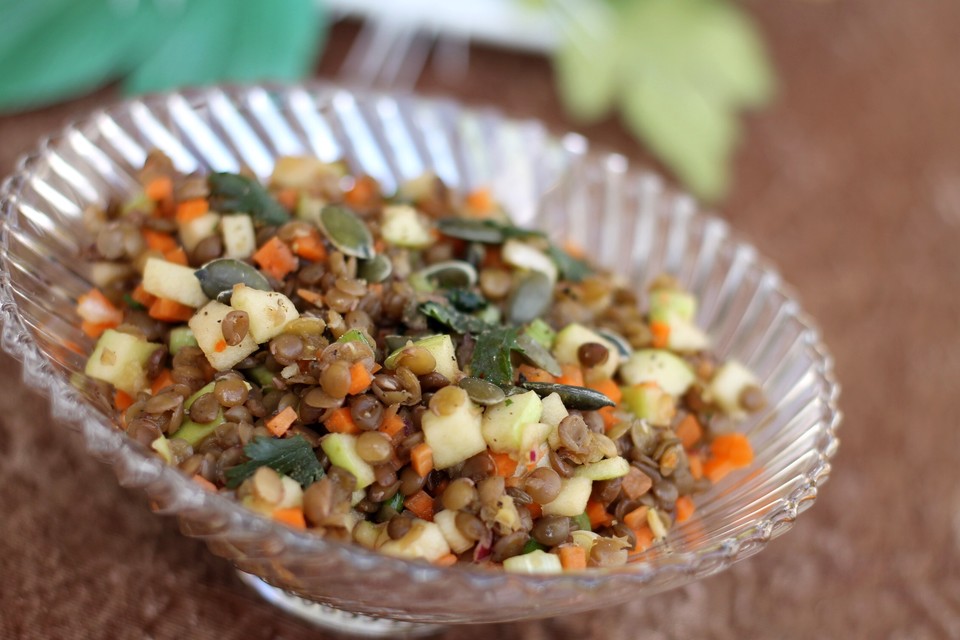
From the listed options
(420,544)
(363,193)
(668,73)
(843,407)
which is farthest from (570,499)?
(668,73)

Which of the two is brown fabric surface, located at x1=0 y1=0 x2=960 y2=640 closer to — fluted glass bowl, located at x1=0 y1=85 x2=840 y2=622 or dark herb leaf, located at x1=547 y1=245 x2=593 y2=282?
→ fluted glass bowl, located at x1=0 y1=85 x2=840 y2=622

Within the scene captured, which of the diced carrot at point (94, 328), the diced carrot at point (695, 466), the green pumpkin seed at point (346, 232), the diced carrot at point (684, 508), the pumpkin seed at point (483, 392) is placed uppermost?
the green pumpkin seed at point (346, 232)

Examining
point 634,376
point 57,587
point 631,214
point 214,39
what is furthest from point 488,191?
point 57,587

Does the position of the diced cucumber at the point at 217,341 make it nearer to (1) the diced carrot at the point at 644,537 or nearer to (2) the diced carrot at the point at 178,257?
(2) the diced carrot at the point at 178,257

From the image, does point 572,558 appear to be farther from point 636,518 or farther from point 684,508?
point 684,508

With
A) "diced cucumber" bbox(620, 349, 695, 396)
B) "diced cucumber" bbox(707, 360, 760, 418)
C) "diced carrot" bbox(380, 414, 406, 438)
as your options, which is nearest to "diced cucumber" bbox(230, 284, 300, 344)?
"diced carrot" bbox(380, 414, 406, 438)

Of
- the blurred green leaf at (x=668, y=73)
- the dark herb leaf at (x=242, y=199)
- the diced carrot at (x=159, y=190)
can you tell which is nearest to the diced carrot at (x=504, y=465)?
the dark herb leaf at (x=242, y=199)

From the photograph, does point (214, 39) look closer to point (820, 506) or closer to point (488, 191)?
point (488, 191)

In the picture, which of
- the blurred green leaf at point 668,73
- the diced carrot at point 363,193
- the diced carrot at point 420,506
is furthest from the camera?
the blurred green leaf at point 668,73
